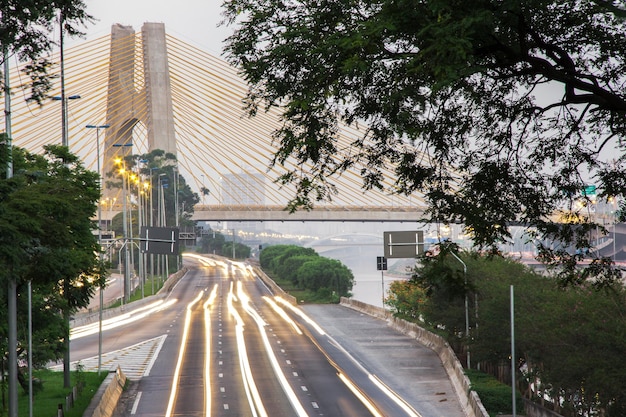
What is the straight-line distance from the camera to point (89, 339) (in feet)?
224

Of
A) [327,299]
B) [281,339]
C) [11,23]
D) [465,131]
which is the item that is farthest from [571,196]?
[327,299]

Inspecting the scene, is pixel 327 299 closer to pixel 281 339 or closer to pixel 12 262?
pixel 281 339

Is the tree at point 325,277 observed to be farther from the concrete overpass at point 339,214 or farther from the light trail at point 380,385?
the light trail at point 380,385

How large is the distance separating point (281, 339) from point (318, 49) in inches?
2182

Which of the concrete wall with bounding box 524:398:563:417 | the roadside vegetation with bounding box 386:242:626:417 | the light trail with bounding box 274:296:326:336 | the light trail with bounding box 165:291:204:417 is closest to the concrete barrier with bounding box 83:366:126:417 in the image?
the light trail with bounding box 165:291:204:417

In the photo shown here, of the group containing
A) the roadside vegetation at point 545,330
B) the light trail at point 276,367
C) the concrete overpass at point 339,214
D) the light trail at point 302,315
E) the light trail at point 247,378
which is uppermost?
the concrete overpass at point 339,214

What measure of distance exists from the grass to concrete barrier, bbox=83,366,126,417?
419 millimetres

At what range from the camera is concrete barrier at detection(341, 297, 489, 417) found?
1534 inches

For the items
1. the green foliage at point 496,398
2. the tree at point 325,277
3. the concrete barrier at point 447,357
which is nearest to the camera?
the concrete barrier at point 447,357

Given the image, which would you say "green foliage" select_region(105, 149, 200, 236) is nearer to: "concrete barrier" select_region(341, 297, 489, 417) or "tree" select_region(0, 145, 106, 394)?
"concrete barrier" select_region(341, 297, 489, 417)

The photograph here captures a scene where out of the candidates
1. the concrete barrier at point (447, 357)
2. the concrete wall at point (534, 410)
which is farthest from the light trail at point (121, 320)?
the concrete wall at point (534, 410)

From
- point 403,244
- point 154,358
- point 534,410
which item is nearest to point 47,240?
point 534,410

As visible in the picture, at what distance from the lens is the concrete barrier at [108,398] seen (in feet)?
115

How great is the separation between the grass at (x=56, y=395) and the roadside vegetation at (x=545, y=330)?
46.6 ft
